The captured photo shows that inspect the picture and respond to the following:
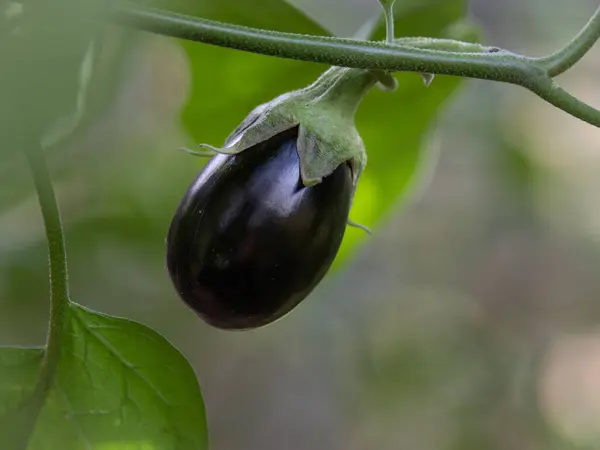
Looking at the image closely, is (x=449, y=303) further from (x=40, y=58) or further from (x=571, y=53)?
(x=40, y=58)

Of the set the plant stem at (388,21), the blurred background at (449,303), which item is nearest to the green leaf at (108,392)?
the plant stem at (388,21)

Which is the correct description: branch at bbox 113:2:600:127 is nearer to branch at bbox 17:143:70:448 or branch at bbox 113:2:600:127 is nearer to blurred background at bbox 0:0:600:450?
branch at bbox 17:143:70:448

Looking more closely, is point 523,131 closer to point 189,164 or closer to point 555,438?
point 555,438

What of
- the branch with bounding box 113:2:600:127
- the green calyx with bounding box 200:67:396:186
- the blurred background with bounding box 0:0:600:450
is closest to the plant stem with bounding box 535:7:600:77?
the branch with bounding box 113:2:600:127

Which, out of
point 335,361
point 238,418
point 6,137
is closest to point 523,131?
point 335,361

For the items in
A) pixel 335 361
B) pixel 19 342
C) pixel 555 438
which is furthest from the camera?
pixel 555 438

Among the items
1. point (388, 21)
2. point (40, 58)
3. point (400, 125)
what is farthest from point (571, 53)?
point (400, 125)

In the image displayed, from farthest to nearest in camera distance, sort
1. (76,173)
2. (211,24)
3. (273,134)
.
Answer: (76,173) < (273,134) < (211,24)

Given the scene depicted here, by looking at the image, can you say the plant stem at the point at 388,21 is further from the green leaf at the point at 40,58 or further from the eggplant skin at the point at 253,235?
the green leaf at the point at 40,58
